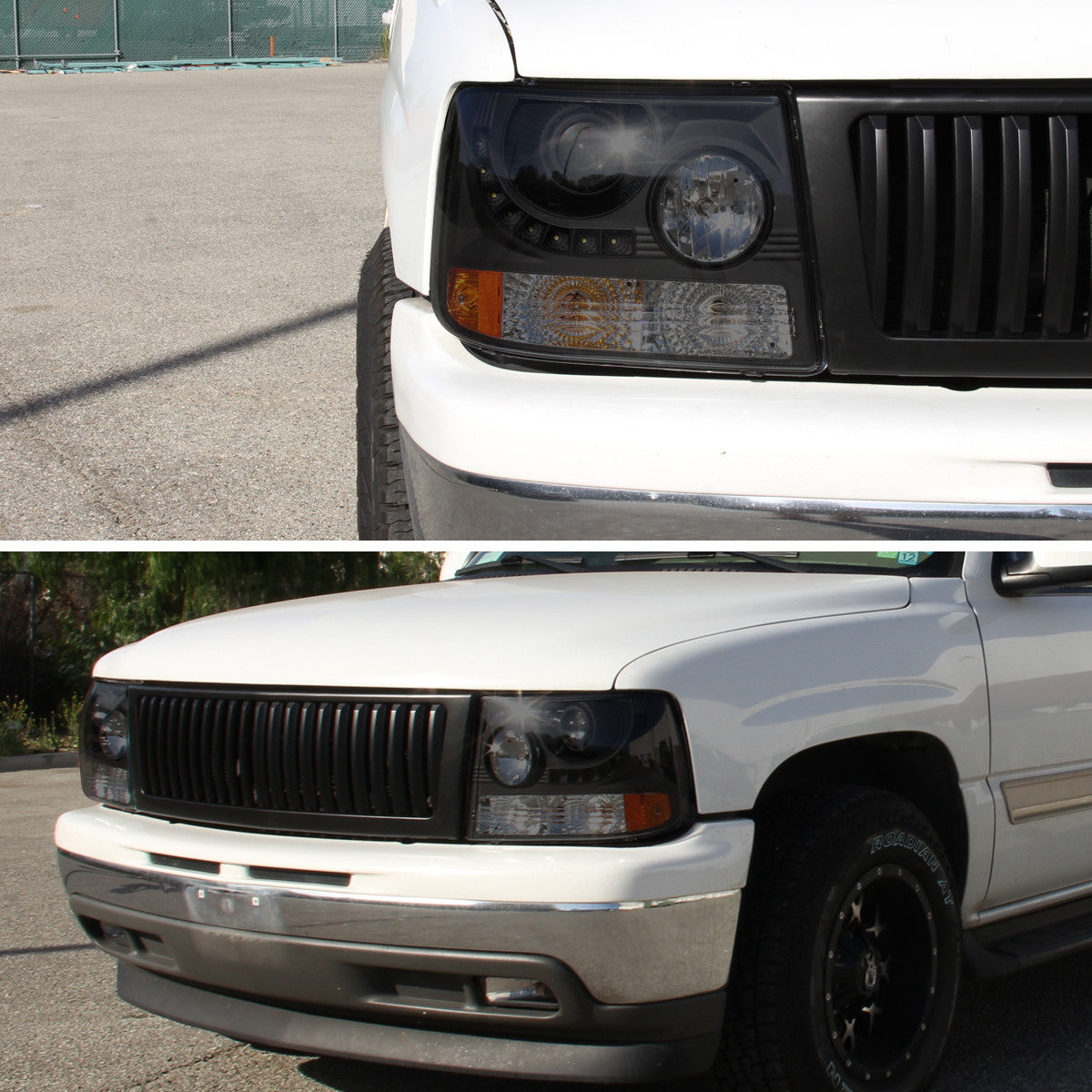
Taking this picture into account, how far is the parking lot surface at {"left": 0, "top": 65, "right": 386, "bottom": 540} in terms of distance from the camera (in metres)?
4.68

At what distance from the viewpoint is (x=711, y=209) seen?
219 cm

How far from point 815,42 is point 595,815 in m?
1.32

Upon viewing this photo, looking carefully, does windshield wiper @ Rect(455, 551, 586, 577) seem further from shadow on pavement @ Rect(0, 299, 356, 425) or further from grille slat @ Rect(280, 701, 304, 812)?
shadow on pavement @ Rect(0, 299, 356, 425)

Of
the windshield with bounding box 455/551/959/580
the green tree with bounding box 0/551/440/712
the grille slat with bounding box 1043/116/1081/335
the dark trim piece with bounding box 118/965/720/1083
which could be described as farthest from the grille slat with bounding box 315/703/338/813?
the green tree with bounding box 0/551/440/712

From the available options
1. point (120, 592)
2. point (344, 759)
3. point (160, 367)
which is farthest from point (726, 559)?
point (120, 592)

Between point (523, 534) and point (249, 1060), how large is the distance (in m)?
1.81

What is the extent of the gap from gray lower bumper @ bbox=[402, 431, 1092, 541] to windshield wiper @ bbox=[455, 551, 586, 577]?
1180 mm

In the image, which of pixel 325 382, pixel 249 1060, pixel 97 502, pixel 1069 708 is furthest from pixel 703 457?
pixel 325 382

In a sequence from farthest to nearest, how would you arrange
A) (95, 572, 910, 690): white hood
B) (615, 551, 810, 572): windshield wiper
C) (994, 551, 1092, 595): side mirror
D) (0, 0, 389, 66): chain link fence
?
1. (0, 0, 389, 66): chain link fence
2. (615, 551, 810, 572): windshield wiper
3. (994, 551, 1092, 595): side mirror
4. (95, 572, 910, 690): white hood

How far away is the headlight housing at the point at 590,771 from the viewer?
230 centimetres

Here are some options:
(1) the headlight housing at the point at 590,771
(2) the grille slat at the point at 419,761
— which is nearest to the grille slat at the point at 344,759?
(2) the grille slat at the point at 419,761

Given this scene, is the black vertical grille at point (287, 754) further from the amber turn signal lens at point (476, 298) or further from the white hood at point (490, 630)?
the amber turn signal lens at point (476, 298)

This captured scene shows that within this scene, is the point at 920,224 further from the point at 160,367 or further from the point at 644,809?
the point at 160,367

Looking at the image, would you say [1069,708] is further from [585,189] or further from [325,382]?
[325,382]
